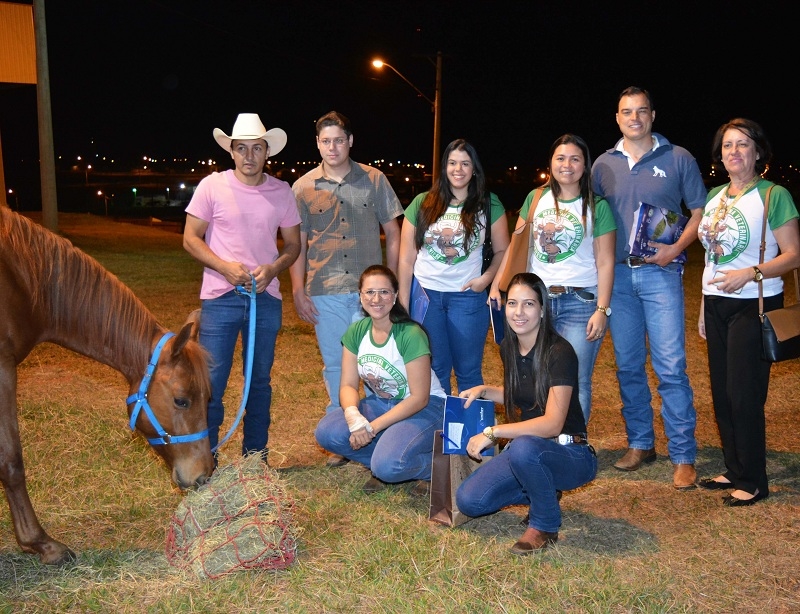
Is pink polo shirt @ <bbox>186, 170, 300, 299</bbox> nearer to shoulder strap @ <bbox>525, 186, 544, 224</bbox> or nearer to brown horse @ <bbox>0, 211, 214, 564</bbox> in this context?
brown horse @ <bbox>0, 211, 214, 564</bbox>

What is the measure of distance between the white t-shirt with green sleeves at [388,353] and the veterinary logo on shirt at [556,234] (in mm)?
829

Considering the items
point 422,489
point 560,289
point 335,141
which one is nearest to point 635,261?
point 560,289

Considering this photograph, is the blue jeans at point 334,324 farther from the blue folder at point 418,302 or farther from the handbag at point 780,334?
the handbag at point 780,334

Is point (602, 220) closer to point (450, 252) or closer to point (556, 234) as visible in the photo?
point (556, 234)

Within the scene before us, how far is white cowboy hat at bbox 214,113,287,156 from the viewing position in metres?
3.95

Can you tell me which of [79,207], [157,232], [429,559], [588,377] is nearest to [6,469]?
[429,559]

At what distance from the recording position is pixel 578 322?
3998mm

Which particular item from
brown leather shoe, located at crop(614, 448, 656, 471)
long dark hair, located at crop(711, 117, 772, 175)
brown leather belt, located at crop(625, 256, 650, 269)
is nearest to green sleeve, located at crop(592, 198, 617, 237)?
brown leather belt, located at crop(625, 256, 650, 269)

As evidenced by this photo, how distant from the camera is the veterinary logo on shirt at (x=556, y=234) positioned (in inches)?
156

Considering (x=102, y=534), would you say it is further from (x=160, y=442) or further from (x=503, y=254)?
(x=503, y=254)

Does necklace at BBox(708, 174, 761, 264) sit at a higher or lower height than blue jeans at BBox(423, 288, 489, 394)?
higher

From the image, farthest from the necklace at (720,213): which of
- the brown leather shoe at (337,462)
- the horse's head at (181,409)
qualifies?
the horse's head at (181,409)

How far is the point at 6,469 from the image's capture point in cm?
320

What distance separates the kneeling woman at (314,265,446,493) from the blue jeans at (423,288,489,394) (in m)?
0.33
